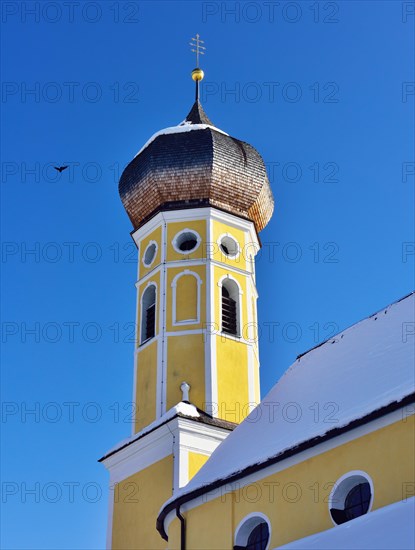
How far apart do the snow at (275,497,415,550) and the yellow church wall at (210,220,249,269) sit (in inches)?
380

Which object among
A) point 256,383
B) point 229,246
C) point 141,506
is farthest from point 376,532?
point 229,246

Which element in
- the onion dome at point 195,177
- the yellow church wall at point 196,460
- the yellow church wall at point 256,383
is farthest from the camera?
the onion dome at point 195,177

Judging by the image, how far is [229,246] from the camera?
69.5ft

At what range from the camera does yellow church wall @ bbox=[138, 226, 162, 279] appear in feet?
69.2

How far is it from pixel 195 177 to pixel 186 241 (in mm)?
1590

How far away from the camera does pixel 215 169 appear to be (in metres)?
21.8

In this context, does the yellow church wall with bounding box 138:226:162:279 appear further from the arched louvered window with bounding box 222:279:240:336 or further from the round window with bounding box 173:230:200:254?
the arched louvered window with bounding box 222:279:240:336

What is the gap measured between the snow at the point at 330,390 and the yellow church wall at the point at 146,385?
3.55 m

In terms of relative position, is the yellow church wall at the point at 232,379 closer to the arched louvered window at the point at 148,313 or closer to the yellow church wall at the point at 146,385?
the yellow church wall at the point at 146,385

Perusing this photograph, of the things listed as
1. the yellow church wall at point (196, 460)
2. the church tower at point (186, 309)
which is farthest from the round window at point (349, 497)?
the yellow church wall at point (196, 460)

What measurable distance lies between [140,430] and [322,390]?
5.60 meters

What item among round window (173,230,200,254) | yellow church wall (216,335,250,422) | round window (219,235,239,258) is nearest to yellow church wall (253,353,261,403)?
yellow church wall (216,335,250,422)

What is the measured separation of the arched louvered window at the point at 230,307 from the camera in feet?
66.4

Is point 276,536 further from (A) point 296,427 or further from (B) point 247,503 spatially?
(A) point 296,427
